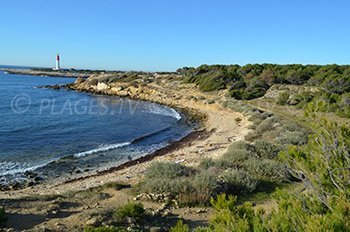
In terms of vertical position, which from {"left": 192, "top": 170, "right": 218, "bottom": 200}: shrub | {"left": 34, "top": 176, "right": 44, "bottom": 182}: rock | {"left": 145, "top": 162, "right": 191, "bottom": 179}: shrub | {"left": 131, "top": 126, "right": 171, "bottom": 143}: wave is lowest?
{"left": 131, "top": 126, "right": 171, "bottom": 143}: wave

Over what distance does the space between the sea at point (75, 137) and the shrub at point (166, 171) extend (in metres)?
6.38

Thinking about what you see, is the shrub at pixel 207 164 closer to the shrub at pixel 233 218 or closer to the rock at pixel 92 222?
the rock at pixel 92 222

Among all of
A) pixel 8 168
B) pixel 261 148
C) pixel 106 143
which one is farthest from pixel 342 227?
pixel 106 143

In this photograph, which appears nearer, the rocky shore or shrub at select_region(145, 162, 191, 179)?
the rocky shore

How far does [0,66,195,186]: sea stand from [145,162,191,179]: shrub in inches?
251

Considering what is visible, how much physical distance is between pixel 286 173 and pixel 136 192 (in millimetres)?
5759

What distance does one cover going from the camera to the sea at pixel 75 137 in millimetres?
18516

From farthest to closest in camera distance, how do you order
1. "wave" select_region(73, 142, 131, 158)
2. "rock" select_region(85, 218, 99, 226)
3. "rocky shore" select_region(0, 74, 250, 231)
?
1. "wave" select_region(73, 142, 131, 158)
2. "rocky shore" select_region(0, 74, 250, 231)
3. "rock" select_region(85, 218, 99, 226)

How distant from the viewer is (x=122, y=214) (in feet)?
27.9

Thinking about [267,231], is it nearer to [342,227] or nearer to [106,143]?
[342,227]

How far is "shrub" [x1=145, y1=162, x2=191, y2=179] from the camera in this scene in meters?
12.3

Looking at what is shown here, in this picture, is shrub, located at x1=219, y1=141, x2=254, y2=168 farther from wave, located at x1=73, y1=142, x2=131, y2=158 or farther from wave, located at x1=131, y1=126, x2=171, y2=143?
wave, located at x1=131, y1=126, x2=171, y2=143

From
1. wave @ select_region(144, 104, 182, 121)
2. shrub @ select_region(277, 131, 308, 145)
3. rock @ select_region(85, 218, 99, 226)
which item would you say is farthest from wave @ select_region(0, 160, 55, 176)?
wave @ select_region(144, 104, 182, 121)

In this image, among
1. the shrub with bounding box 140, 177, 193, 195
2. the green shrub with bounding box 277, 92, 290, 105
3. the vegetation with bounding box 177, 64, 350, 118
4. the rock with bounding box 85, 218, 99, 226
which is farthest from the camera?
the vegetation with bounding box 177, 64, 350, 118
